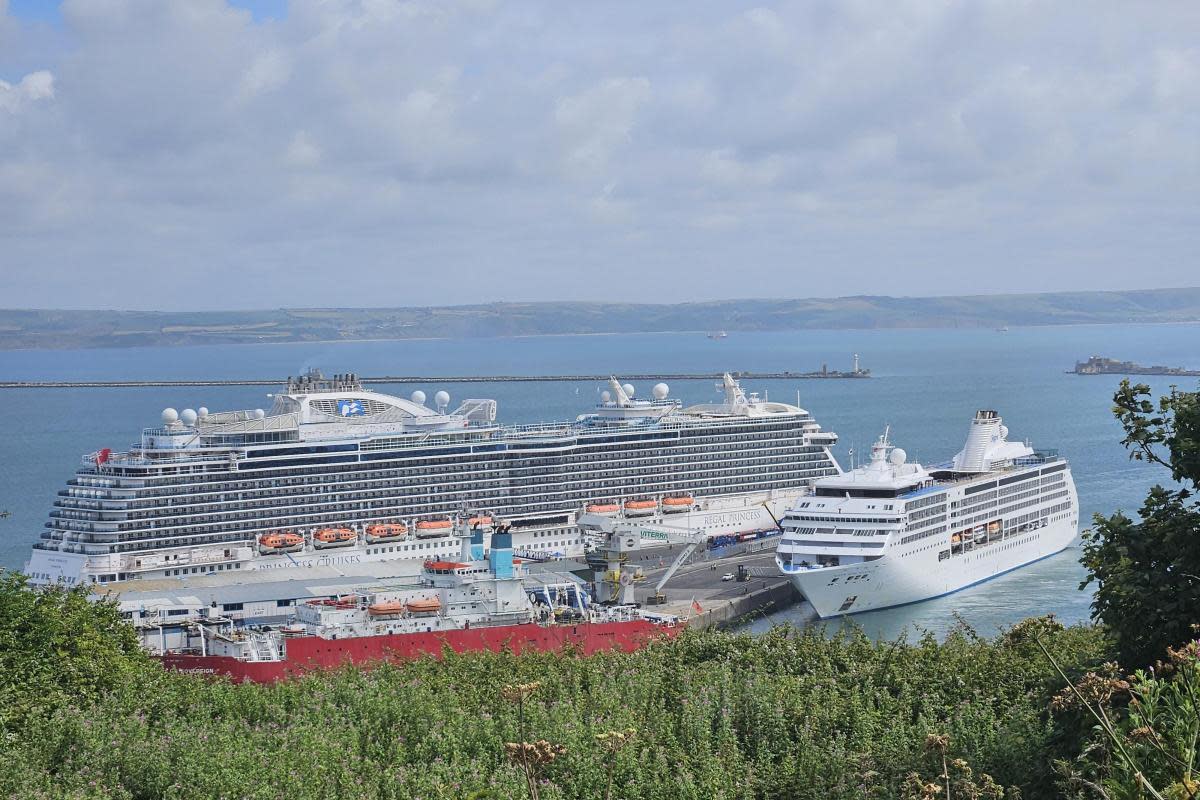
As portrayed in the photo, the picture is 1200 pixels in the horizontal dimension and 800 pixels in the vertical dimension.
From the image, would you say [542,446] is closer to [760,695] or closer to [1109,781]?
[760,695]

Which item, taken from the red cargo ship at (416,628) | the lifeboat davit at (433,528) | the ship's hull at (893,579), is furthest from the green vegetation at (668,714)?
the lifeboat davit at (433,528)

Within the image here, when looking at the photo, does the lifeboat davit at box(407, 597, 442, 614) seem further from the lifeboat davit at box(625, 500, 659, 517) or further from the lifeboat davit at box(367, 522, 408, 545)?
A: the lifeboat davit at box(625, 500, 659, 517)

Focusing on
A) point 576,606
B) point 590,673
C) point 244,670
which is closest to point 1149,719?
point 590,673

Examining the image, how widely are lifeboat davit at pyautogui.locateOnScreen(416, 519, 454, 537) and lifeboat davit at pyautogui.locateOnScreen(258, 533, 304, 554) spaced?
4170mm

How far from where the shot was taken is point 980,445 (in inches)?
1955

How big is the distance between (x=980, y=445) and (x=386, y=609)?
25250 millimetres

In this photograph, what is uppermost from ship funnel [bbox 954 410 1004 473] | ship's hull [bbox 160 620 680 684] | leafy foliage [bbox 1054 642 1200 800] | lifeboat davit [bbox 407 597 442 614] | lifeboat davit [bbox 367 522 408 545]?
leafy foliage [bbox 1054 642 1200 800]

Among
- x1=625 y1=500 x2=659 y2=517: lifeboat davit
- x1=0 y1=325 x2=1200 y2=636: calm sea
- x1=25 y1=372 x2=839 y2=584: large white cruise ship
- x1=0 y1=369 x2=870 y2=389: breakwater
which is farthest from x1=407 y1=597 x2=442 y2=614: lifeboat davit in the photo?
x1=0 y1=369 x2=870 y2=389: breakwater

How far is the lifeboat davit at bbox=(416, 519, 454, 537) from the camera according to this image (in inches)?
1904

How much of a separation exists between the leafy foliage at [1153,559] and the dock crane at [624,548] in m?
24.4

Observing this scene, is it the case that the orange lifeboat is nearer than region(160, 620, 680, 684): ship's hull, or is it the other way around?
region(160, 620, 680, 684): ship's hull

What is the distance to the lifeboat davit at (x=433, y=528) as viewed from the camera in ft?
159

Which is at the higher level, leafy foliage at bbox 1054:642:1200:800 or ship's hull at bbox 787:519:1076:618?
leafy foliage at bbox 1054:642:1200:800

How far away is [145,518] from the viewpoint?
142 feet
